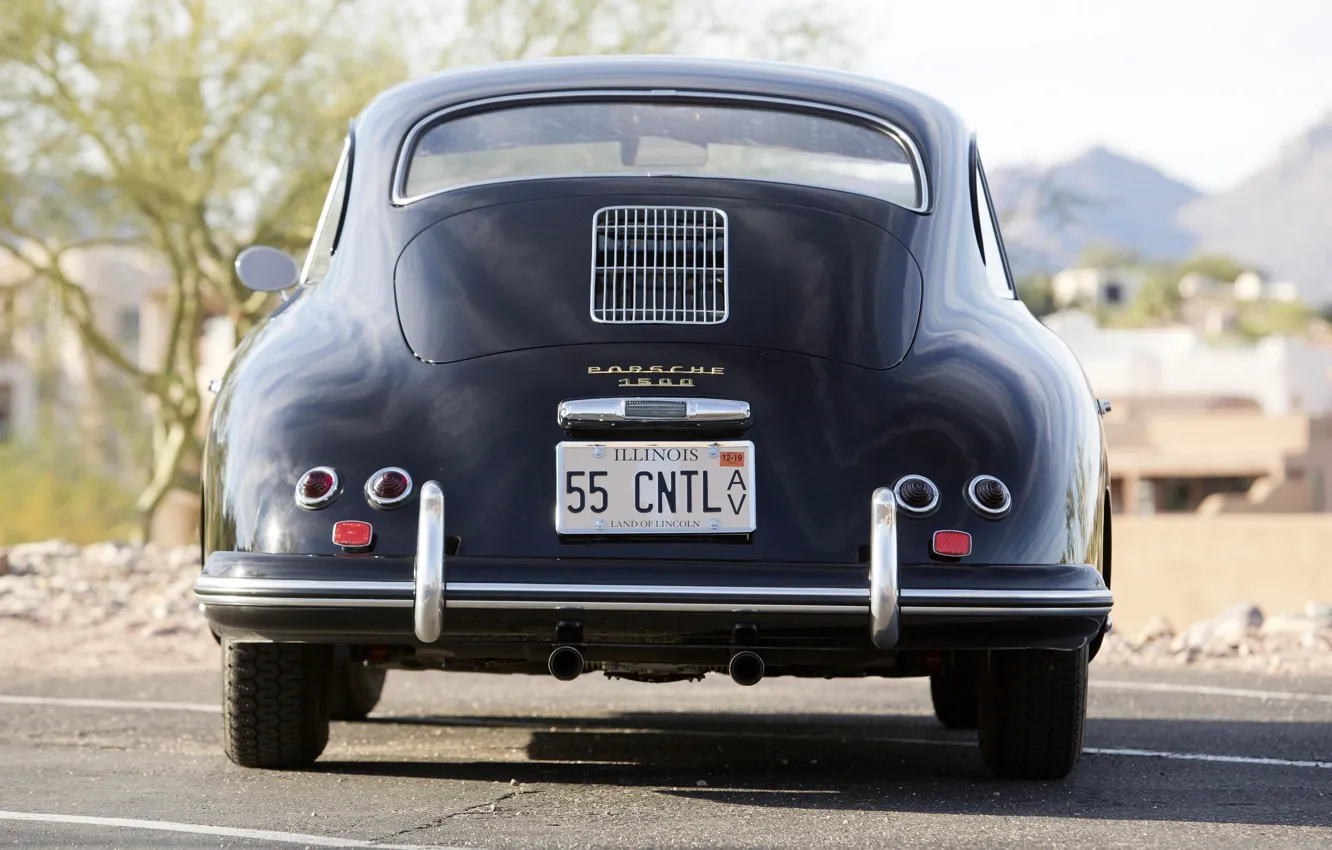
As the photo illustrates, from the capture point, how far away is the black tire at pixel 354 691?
652 centimetres

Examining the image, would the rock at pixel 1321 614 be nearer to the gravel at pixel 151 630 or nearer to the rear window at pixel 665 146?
the gravel at pixel 151 630

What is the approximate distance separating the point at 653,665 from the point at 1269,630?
6858mm

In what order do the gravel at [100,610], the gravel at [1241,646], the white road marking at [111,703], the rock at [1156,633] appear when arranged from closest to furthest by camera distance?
the white road marking at [111,703]
the gravel at [1241,646]
the gravel at [100,610]
the rock at [1156,633]

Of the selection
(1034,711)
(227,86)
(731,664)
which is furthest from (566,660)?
(227,86)

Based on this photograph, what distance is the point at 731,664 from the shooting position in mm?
4531

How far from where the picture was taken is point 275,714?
5.04m

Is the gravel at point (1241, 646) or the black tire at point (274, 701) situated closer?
the black tire at point (274, 701)

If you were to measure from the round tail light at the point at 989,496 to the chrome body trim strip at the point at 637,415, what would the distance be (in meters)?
0.55

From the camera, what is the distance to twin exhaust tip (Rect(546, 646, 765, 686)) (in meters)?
4.50

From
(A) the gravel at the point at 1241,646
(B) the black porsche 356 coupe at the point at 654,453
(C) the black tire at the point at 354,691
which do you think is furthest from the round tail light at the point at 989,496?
(A) the gravel at the point at 1241,646

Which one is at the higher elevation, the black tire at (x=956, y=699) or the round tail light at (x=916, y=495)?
the round tail light at (x=916, y=495)

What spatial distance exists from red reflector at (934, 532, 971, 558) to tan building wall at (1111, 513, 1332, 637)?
23.4 m

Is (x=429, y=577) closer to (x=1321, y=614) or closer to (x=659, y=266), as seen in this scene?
(x=659, y=266)

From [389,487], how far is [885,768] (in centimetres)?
185
